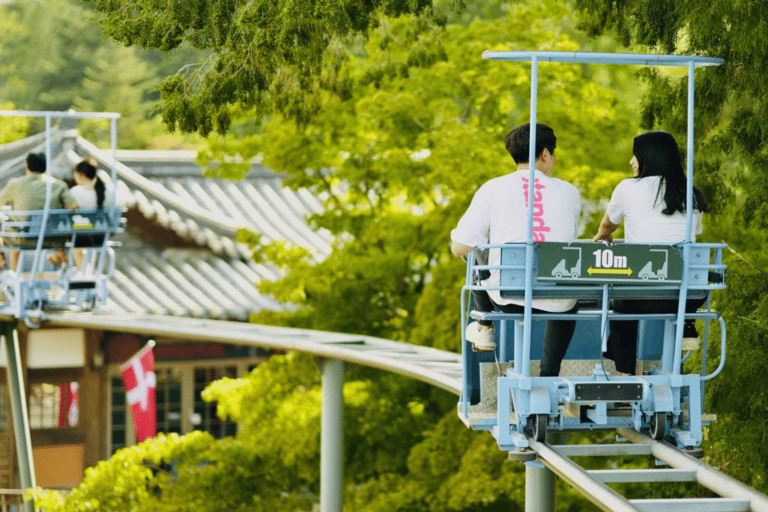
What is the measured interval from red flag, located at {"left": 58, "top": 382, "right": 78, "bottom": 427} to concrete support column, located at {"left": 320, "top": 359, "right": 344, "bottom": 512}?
7.61 m

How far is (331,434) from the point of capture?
9469 mm

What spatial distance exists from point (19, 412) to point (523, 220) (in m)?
8.16

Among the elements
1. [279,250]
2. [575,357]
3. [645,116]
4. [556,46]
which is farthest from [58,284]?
[575,357]

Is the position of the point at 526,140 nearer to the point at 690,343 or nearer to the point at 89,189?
the point at 690,343

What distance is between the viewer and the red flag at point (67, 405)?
16.3 meters

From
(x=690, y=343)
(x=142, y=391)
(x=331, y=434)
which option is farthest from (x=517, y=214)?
(x=142, y=391)

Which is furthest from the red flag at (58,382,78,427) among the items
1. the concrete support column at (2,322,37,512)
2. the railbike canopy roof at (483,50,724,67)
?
the railbike canopy roof at (483,50,724,67)

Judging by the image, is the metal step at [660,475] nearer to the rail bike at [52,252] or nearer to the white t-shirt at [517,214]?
the white t-shirt at [517,214]

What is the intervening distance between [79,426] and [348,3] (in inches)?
437

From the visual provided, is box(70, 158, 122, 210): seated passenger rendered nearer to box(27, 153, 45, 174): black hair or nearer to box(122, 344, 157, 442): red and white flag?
box(27, 153, 45, 174): black hair

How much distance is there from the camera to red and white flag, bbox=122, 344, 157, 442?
529 inches

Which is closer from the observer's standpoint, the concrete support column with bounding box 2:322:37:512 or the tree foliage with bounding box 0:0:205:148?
the concrete support column with bounding box 2:322:37:512

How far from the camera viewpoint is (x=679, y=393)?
5152mm

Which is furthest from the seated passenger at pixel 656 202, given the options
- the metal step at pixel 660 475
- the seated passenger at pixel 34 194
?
the seated passenger at pixel 34 194
